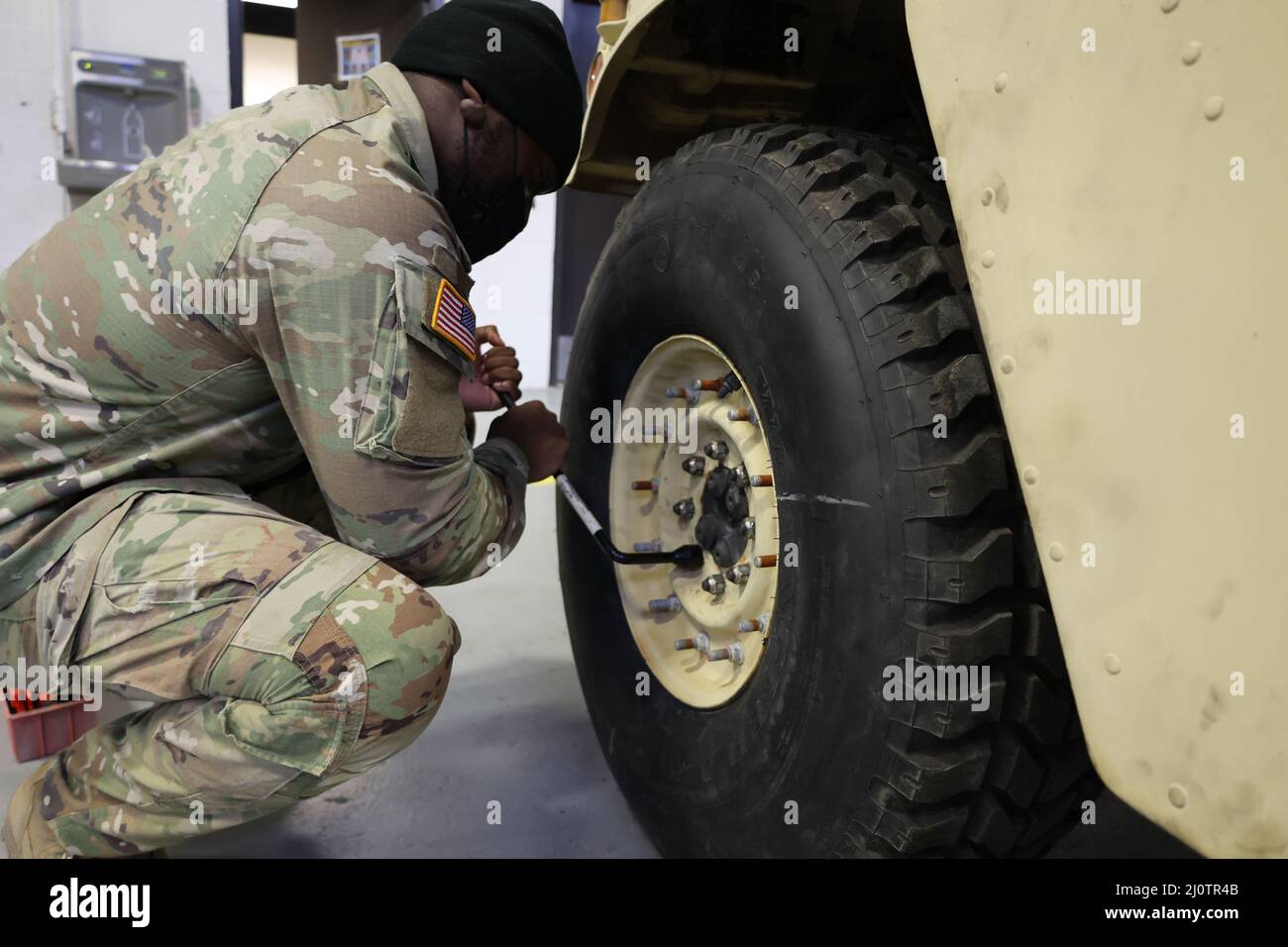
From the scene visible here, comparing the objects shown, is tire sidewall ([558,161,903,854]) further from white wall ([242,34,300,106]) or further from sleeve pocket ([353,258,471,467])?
white wall ([242,34,300,106])

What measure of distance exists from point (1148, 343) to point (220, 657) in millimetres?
979

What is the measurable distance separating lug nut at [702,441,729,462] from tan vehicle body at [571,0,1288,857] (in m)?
0.54

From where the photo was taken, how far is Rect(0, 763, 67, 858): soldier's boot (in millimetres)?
1109

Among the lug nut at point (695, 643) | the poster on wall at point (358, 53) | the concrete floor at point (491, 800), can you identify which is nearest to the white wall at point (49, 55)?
the poster on wall at point (358, 53)

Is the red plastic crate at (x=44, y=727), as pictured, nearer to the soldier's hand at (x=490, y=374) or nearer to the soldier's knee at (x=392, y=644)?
the soldier's knee at (x=392, y=644)

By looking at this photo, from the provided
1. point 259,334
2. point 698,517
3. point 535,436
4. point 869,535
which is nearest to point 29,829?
point 259,334

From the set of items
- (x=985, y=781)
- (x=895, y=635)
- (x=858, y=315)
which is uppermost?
(x=858, y=315)

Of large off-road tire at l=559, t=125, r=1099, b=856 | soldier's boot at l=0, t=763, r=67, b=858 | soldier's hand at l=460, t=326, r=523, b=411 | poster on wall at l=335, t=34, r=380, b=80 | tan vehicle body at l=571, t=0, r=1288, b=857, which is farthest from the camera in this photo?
poster on wall at l=335, t=34, r=380, b=80

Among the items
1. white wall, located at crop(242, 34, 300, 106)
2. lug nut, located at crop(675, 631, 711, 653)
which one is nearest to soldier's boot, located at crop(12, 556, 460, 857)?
lug nut, located at crop(675, 631, 711, 653)

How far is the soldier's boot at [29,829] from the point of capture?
1109 mm

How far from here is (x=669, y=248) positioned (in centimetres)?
120

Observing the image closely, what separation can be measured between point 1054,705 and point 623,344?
78 centimetres
